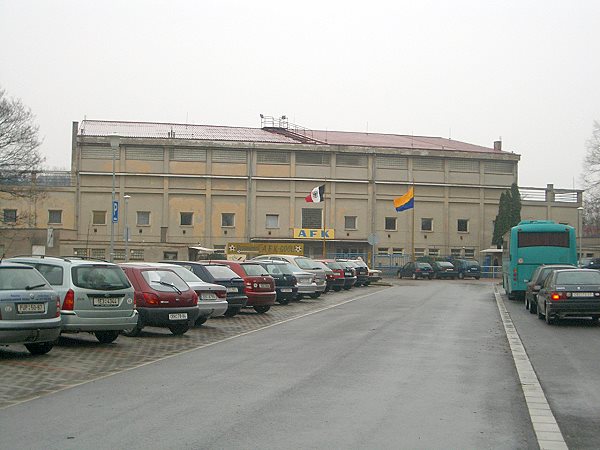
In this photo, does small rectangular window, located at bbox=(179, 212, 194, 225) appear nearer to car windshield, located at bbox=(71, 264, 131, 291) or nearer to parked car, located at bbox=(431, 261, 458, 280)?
parked car, located at bbox=(431, 261, 458, 280)

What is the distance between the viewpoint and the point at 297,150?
70438 millimetres

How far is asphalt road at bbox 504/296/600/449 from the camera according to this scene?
29.0ft

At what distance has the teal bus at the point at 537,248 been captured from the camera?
3334 centimetres

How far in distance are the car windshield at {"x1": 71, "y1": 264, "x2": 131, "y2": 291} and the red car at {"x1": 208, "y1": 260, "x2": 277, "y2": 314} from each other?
8.71 meters

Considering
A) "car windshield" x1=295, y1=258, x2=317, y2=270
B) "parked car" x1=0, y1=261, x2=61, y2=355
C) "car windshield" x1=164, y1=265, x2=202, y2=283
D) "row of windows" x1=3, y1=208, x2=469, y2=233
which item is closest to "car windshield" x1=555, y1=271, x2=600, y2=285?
"car windshield" x1=164, y1=265, x2=202, y2=283

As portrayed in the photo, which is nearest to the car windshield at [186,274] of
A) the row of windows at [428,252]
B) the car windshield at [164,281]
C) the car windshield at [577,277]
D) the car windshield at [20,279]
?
the car windshield at [164,281]

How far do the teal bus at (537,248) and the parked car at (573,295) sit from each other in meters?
11.2

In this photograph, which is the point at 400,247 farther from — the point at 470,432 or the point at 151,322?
the point at 470,432

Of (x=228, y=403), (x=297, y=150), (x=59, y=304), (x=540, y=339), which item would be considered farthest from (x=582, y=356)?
(x=297, y=150)

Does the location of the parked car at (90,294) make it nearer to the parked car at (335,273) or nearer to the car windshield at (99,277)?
the car windshield at (99,277)

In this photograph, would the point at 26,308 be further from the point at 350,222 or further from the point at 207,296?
the point at 350,222

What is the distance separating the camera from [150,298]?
58.3 feet

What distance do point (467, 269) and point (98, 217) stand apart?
31.1 meters

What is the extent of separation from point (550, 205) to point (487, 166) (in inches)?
315
